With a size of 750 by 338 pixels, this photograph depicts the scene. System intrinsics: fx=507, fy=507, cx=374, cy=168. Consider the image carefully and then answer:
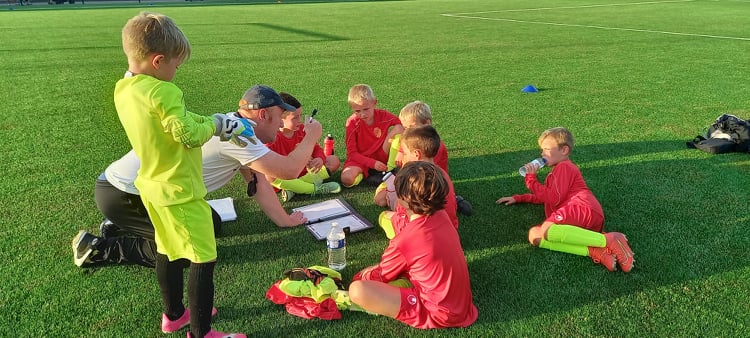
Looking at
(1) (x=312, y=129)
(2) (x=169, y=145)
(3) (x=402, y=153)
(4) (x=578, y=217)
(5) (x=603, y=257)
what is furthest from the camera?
(3) (x=402, y=153)

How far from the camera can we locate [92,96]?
28.9 feet

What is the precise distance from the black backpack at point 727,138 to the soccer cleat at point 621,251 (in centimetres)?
314

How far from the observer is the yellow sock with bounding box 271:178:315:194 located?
4.98 m

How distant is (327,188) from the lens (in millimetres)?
5137

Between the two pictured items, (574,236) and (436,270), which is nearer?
(436,270)

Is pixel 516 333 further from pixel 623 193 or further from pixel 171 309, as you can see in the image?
pixel 623 193

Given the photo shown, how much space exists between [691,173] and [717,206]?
85cm

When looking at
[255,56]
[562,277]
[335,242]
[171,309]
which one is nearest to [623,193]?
[562,277]

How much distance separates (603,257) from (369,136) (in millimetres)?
2775

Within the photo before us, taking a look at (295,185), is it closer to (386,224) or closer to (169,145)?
(386,224)

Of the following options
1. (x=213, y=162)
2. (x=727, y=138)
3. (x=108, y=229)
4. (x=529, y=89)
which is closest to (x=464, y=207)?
(x=213, y=162)

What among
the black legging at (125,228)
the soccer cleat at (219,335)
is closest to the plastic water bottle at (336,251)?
the soccer cleat at (219,335)

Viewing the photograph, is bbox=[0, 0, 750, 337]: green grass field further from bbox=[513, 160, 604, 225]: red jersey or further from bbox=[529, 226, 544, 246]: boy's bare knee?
bbox=[513, 160, 604, 225]: red jersey

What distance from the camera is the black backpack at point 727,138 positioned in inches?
231
